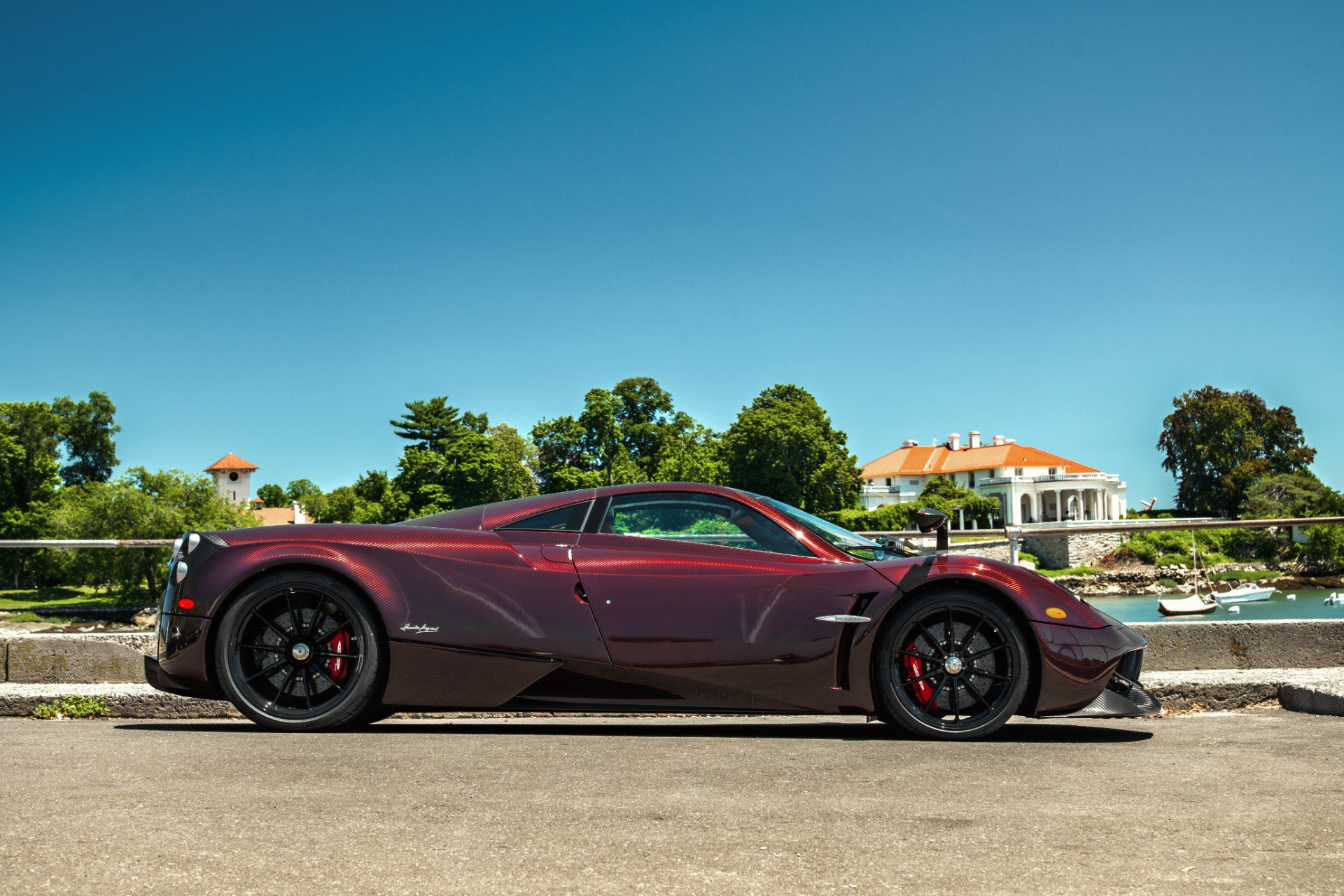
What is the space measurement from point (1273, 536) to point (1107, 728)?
73.1 metres

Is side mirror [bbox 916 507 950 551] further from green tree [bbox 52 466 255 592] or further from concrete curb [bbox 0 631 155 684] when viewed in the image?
green tree [bbox 52 466 255 592]

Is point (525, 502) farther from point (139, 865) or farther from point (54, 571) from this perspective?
point (54, 571)

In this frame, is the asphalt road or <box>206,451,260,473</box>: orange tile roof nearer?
the asphalt road

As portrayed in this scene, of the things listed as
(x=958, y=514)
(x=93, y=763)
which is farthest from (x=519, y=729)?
(x=958, y=514)

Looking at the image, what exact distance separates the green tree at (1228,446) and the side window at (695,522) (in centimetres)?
10106

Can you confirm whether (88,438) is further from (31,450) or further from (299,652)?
(299,652)

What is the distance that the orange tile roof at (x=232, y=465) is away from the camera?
538 feet

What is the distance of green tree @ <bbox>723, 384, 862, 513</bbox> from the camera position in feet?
273

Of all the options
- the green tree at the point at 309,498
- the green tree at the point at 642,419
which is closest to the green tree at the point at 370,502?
the green tree at the point at 309,498

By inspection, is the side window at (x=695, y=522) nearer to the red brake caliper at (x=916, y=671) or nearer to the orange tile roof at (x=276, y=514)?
the red brake caliper at (x=916, y=671)

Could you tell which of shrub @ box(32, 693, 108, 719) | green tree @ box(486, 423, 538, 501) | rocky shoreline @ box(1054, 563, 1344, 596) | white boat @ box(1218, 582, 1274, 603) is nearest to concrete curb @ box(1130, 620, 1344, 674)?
shrub @ box(32, 693, 108, 719)

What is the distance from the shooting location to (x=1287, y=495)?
85688mm

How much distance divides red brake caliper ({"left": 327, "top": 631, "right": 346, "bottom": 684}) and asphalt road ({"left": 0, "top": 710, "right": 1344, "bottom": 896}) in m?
0.32

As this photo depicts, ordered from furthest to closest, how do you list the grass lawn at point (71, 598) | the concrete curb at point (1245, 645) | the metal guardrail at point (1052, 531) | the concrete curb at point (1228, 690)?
the grass lawn at point (71, 598)
the metal guardrail at point (1052, 531)
the concrete curb at point (1245, 645)
the concrete curb at point (1228, 690)
